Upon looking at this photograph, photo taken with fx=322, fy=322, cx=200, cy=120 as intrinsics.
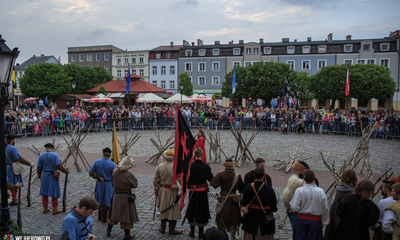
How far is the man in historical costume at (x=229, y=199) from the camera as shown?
5801 millimetres

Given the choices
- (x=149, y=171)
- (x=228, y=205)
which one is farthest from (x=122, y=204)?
(x=149, y=171)

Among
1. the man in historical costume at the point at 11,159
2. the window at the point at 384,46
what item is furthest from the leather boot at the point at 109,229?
the window at the point at 384,46

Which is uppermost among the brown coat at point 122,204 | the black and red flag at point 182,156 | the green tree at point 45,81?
the green tree at point 45,81

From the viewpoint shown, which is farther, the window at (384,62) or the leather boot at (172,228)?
the window at (384,62)

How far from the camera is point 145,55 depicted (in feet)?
234

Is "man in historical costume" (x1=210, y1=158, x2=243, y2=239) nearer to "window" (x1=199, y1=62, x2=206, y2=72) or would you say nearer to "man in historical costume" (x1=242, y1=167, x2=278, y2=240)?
"man in historical costume" (x1=242, y1=167, x2=278, y2=240)

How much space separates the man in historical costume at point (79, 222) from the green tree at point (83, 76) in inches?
2444

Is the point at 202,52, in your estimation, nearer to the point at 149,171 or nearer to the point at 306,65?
the point at 306,65

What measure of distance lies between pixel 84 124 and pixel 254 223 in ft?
66.3

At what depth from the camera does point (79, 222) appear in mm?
3934

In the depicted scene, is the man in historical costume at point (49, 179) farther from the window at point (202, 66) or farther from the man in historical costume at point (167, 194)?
the window at point (202, 66)

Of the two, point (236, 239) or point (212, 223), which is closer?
point (236, 239)

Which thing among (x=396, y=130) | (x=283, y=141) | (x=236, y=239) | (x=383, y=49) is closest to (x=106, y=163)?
(x=236, y=239)

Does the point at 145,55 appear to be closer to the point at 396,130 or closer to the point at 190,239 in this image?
the point at 396,130
